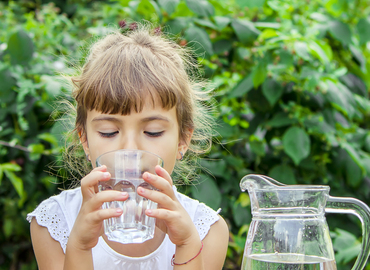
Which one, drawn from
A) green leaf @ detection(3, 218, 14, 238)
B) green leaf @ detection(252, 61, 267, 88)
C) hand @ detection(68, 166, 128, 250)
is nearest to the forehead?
hand @ detection(68, 166, 128, 250)

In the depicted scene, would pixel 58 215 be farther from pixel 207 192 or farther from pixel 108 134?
pixel 207 192

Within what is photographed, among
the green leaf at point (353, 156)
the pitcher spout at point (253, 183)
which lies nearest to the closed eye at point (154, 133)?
the pitcher spout at point (253, 183)

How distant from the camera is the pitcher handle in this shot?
2.56ft

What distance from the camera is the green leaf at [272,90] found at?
1.91 metres

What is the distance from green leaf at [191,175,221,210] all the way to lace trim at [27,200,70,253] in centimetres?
62

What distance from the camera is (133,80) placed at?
119 centimetres

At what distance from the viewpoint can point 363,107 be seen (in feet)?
7.44

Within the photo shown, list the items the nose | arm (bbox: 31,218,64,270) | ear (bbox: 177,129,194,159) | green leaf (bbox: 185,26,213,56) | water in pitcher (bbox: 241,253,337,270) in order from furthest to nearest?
green leaf (bbox: 185,26,213,56), ear (bbox: 177,129,194,159), arm (bbox: 31,218,64,270), the nose, water in pitcher (bbox: 241,253,337,270)

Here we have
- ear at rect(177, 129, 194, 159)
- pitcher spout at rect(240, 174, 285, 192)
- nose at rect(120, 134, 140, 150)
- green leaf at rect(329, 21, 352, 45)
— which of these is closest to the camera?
pitcher spout at rect(240, 174, 285, 192)

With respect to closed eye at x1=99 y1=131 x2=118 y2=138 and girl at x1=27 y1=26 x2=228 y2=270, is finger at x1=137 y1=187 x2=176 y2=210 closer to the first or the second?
girl at x1=27 y1=26 x2=228 y2=270

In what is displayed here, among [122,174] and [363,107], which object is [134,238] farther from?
[363,107]

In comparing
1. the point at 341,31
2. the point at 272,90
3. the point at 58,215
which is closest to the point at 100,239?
the point at 58,215

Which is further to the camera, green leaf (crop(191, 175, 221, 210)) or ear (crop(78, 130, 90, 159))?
green leaf (crop(191, 175, 221, 210))

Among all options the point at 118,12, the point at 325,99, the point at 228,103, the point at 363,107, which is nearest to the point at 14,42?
the point at 118,12
